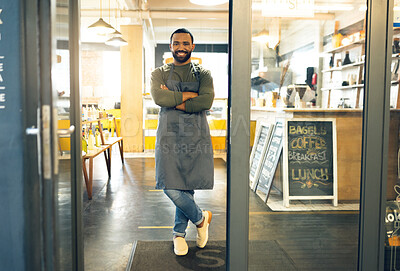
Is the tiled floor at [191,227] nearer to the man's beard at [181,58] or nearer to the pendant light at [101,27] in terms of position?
the man's beard at [181,58]

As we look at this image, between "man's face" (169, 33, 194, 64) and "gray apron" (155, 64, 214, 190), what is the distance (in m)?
0.19

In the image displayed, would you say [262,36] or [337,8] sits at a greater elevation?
[337,8]

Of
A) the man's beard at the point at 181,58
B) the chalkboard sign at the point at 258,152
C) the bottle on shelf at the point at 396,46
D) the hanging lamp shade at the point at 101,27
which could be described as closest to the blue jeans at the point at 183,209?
the chalkboard sign at the point at 258,152

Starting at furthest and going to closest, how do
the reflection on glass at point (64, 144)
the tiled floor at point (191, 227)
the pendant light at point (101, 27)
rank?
the pendant light at point (101, 27) < the tiled floor at point (191, 227) < the reflection on glass at point (64, 144)

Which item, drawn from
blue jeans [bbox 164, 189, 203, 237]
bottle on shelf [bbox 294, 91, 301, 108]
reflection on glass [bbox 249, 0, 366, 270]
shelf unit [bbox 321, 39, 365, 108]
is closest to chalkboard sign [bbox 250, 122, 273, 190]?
reflection on glass [bbox 249, 0, 366, 270]

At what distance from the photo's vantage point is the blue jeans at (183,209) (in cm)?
260

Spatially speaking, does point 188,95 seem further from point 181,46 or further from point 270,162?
point 270,162

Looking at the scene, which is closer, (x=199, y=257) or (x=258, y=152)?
(x=258, y=152)

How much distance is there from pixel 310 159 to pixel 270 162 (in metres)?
0.25

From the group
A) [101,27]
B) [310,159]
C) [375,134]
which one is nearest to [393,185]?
[375,134]

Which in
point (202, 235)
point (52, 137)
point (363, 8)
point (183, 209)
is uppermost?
point (363, 8)

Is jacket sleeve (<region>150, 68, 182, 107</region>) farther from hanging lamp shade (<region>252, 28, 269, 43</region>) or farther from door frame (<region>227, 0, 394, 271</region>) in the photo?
hanging lamp shade (<region>252, 28, 269, 43</region>)

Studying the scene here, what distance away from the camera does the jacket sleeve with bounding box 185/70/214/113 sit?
2.57 meters

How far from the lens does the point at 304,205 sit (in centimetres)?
221
